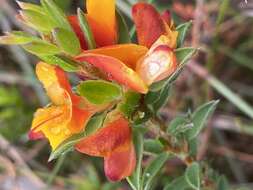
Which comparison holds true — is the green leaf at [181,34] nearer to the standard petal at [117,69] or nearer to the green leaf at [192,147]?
the standard petal at [117,69]

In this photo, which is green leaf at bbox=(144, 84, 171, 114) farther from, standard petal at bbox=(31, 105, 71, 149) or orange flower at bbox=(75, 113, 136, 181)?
standard petal at bbox=(31, 105, 71, 149)

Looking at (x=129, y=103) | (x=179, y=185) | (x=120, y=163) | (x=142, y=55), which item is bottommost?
(x=179, y=185)

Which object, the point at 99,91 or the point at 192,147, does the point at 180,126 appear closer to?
the point at 192,147

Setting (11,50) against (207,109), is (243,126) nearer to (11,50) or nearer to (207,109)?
(207,109)

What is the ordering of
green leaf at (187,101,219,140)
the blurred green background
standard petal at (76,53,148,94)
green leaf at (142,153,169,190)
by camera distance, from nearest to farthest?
standard petal at (76,53,148,94) → green leaf at (142,153,169,190) → green leaf at (187,101,219,140) → the blurred green background

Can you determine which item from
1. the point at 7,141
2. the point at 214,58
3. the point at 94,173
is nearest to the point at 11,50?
the point at 7,141

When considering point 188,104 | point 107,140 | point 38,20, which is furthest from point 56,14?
point 188,104

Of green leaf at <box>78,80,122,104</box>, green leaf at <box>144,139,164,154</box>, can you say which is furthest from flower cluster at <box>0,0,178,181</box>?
green leaf at <box>144,139,164,154</box>
